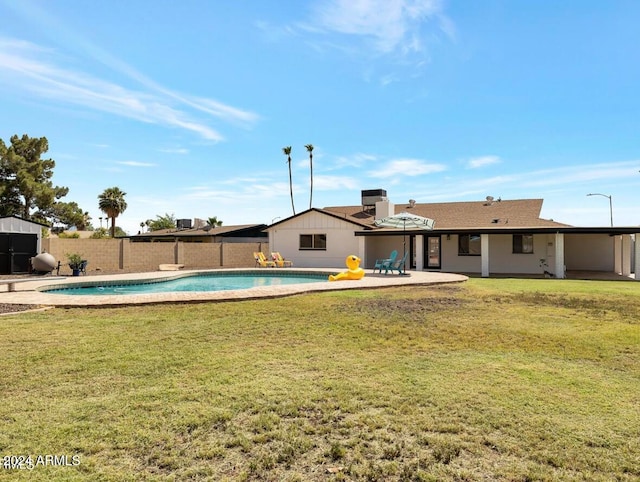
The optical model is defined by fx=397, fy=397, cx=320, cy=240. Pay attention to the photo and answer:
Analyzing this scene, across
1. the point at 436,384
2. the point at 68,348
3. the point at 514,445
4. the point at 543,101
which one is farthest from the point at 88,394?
the point at 543,101

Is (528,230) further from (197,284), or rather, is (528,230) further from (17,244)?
(17,244)

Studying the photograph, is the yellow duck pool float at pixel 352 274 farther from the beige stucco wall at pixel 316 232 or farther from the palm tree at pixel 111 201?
the palm tree at pixel 111 201

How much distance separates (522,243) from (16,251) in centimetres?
2666

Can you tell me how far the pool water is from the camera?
15648 mm

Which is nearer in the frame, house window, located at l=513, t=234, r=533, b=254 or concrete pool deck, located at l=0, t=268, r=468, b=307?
concrete pool deck, located at l=0, t=268, r=468, b=307

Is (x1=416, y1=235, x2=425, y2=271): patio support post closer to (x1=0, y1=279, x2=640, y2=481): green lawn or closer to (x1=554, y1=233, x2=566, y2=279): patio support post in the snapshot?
(x1=554, y1=233, x2=566, y2=279): patio support post

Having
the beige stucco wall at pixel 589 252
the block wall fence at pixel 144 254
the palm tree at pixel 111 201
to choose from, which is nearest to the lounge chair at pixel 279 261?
the block wall fence at pixel 144 254

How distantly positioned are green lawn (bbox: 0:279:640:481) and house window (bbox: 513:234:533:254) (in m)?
15.5

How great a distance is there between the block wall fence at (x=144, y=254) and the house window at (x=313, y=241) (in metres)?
4.06

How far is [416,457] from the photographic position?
299 centimetres

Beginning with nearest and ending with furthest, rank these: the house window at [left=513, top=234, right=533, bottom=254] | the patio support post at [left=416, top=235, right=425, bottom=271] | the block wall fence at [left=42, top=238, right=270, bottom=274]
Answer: the block wall fence at [left=42, top=238, right=270, bottom=274]
the house window at [left=513, top=234, right=533, bottom=254]
the patio support post at [left=416, top=235, right=425, bottom=271]

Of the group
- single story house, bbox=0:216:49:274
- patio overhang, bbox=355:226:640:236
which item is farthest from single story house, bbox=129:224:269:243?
patio overhang, bbox=355:226:640:236

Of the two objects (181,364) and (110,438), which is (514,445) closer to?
(110,438)

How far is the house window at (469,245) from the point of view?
23.3 meters
